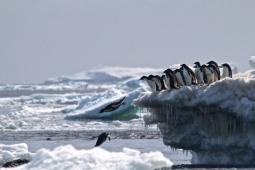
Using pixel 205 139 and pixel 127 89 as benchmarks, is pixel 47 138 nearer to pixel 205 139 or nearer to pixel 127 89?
pixel 205 139

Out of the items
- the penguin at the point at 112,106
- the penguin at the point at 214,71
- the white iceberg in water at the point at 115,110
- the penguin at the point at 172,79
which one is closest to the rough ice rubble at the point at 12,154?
the penguin at the point at 172,79

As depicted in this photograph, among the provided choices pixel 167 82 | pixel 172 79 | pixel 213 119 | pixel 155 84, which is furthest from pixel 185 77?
pixel 213 119

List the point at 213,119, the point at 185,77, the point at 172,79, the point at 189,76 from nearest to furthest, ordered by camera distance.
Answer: the point at 213,119
the point at 172,79
the point at 185,77
the point at 189,76

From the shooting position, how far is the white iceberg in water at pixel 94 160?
1812cm

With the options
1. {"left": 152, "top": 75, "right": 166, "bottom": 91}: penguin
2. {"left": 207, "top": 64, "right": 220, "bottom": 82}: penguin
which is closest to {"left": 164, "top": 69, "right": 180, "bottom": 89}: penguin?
{"left": 152, "top": 75, "right": 166, "bottom": 91}: penguin

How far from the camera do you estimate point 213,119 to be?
72.1 ft

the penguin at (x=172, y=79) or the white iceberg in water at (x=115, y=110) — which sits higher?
the white iceberg in water at (x=115, y=110)

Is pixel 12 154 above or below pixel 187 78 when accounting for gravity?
below

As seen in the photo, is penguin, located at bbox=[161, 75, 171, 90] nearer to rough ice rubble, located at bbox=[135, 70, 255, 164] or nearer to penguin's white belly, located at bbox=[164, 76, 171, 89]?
penguin's white belly, located at bbox=[164, 76, 171, 89]

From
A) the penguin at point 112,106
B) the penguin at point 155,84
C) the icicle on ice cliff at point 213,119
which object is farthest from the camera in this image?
the penguin at point 112,106

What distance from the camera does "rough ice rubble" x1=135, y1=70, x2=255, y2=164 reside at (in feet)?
70.9

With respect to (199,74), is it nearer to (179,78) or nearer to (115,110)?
(179,78)

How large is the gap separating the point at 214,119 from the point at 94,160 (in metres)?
4.38

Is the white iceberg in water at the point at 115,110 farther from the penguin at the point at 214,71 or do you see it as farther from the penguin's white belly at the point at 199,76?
the penguin's white belly at the point at 199,76
